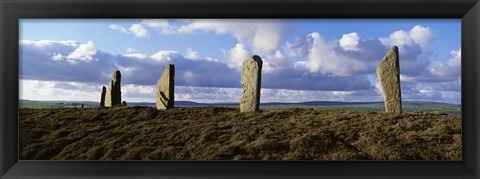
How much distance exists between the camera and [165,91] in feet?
22.7

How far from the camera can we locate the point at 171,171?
3.02 meters

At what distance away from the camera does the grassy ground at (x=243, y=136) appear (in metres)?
4.70

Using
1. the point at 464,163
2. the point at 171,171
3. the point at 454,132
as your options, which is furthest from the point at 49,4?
the point at 454,132

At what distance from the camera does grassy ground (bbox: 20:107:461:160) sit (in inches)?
185

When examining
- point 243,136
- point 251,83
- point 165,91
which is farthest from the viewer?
point 165,91

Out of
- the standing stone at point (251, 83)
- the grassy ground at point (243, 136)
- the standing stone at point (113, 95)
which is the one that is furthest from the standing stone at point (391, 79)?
the standing stone at point (113, 95)

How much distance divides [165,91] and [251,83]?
4.53ft

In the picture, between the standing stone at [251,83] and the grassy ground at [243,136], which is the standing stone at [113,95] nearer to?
the grassy ground at [243,136]

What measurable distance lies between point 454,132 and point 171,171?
3.68 meters

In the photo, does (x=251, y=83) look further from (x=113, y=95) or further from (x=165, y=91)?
(x=113, y=95)

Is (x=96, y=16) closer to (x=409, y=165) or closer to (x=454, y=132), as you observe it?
(x=409, y=165)

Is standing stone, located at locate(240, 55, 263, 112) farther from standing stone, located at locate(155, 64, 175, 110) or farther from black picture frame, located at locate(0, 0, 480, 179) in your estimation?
black picture frame, located at locate(0, 0, 480, 179)

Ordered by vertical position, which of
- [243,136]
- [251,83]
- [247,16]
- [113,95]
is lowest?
[243,136]

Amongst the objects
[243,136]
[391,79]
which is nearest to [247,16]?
[243,136]
